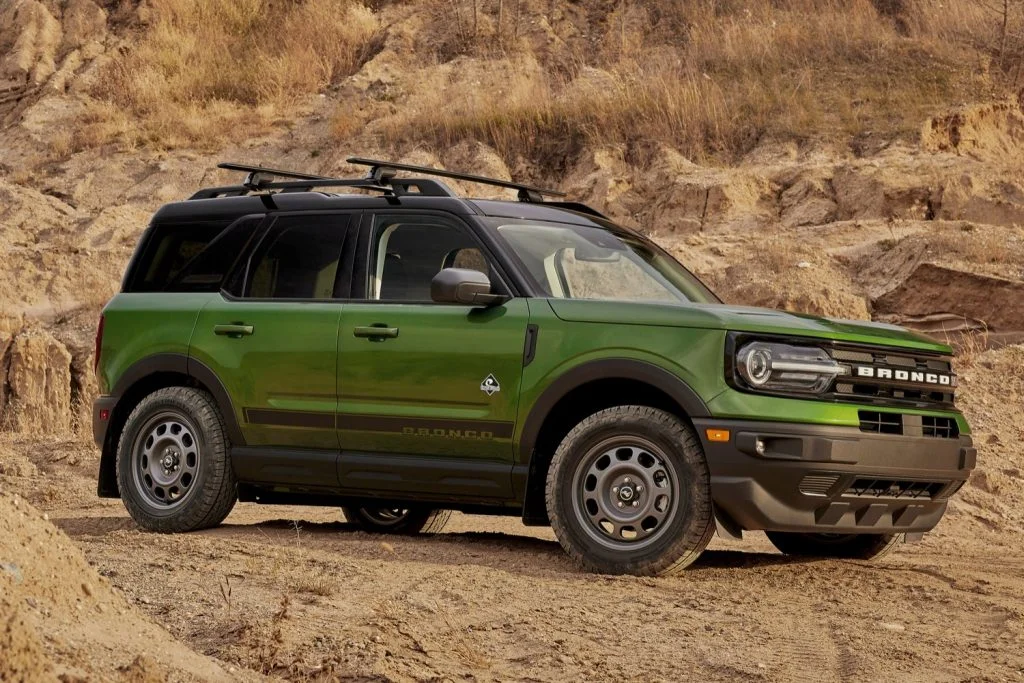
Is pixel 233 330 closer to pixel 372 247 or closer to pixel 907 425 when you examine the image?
pixel 372 247

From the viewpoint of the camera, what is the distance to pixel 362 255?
30.0 feet

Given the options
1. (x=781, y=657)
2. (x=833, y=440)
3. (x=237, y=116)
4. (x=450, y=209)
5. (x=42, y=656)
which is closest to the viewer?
(x=42, y=656)

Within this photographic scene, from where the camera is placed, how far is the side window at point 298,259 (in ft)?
30.4

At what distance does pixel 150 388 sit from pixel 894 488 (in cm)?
457

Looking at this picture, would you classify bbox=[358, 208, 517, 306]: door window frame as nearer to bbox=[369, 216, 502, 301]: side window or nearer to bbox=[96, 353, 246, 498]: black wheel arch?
bbox=[369, 216, 502, 301]: side window

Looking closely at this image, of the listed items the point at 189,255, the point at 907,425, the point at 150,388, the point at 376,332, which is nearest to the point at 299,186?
the point at 189,255

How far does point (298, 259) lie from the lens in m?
9.49

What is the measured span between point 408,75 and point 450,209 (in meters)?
17.1

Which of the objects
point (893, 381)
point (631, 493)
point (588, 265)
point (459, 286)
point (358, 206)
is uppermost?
point (358, 206)

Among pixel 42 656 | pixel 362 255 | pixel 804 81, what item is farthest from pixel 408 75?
pixel 42 656

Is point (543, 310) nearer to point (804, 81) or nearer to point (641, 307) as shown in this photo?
point (641, 307)

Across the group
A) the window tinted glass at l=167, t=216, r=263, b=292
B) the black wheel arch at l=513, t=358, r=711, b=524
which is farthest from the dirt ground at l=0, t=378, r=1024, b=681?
the window tinted glass at l=167, t=216, r=263, b=292

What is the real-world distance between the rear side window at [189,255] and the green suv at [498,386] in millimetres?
16

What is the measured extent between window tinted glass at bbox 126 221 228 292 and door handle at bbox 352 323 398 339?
5.12ft
